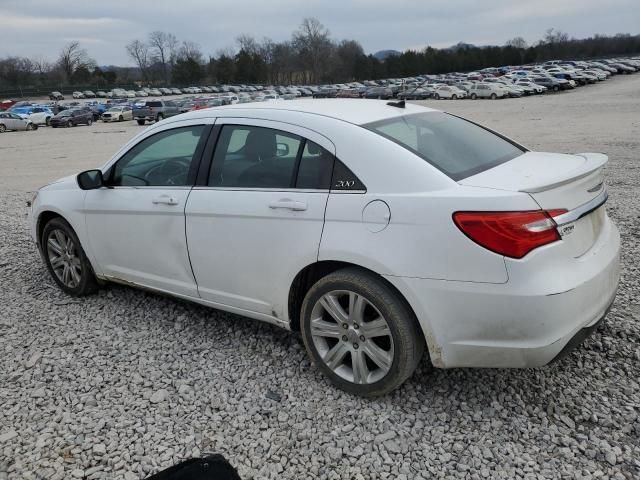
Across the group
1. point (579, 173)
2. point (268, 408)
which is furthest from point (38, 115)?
point (579, 173)

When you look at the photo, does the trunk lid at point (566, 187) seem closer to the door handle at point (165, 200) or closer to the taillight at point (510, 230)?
the taillight at point (510, 230)

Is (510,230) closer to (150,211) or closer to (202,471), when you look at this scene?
(202,471)

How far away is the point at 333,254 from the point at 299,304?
57 cm

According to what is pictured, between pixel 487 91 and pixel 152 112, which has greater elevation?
pixel 152 112

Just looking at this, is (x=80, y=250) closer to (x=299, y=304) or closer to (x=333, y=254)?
(x=299, y=304)

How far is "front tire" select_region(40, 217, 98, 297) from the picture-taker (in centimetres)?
462

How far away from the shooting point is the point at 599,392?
10.1 ft

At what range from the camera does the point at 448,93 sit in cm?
5203

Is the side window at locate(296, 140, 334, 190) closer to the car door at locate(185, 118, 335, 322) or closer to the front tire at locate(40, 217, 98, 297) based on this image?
the car door at locate(185, 118, 335, 322)

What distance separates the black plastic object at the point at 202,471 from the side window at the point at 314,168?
5.02ft

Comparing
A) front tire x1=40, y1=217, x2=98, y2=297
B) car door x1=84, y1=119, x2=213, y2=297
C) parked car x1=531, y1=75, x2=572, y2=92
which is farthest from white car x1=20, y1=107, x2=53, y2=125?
parked car x1=531, y1=75, x2=572, y2=92

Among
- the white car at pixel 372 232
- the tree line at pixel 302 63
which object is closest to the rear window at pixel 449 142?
the white car at pixel 372 232

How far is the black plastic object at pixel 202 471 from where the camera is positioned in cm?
212

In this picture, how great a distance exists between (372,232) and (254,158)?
42.1 inches
